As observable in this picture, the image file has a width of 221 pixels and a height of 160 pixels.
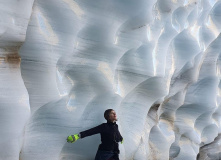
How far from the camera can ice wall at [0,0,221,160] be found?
1604 mm

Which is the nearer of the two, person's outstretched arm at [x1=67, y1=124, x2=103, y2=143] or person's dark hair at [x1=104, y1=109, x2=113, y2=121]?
person's outstretched arm at [x1=67, y1=124, x2=103, y2=143]

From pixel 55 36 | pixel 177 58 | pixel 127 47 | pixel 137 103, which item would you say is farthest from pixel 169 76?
pixel 55 36

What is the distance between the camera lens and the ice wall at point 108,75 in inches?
63.1

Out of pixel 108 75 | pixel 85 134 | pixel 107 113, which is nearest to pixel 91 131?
pixel 85 134

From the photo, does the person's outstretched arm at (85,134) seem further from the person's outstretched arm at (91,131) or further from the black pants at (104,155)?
the black pants at (104,155)

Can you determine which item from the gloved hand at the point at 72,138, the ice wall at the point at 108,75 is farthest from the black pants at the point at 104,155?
the gloved hand at the point at 72,138

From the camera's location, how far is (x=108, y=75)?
2.11 meters

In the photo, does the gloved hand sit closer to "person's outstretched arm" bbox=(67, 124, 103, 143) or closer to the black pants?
"person's outstretched arm" bbox=(67, 124, 103, 143)

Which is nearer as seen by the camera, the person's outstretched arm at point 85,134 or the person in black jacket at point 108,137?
the person's outstretched arm at point 85,134

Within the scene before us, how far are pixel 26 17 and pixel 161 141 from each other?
164 centimetres

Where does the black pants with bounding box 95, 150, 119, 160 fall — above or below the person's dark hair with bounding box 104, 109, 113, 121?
below

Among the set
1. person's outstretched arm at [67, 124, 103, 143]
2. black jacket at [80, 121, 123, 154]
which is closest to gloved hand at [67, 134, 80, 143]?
person's outstretched arm at [67, 124, 103, 143]

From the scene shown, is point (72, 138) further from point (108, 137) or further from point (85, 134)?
point (108, 137)

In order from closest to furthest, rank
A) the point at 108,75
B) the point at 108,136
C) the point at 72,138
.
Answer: the point at 72,138
the point at 108,136
the point at 108,75
